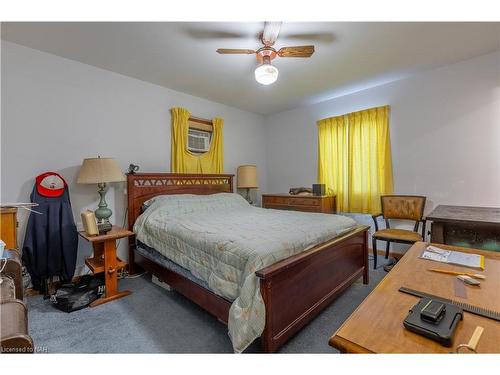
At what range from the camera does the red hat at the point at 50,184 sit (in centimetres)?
234

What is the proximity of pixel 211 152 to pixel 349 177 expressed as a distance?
228cm

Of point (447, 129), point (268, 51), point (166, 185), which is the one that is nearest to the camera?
point (268, 51)

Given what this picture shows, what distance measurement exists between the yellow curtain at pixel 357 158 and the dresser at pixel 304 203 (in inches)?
10.2

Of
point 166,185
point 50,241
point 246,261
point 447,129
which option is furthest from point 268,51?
point 50,241

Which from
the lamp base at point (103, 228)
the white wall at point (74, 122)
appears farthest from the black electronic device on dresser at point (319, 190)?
the lamp base at point (103, 228)

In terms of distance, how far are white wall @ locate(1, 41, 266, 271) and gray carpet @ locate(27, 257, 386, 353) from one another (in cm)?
96

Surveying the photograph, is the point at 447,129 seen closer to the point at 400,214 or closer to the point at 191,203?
the point at 400,214

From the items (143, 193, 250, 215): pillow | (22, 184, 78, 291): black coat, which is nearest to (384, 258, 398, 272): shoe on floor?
(143, 193, 250, 215): pillow

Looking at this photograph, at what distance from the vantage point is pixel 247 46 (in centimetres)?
235

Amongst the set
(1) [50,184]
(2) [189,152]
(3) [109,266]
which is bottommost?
(3) [109,266]

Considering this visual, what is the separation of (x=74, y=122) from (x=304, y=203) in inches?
129

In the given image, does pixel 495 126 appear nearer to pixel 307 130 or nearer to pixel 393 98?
pixel 393 98

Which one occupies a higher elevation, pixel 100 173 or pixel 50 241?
pixel 100 173

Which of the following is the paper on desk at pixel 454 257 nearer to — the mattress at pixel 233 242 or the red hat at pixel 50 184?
the mattress at pixel 233 242
